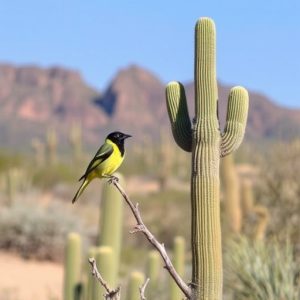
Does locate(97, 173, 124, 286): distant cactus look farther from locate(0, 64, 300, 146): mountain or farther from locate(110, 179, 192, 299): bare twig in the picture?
locate(0, 64, 300, 146): mountain

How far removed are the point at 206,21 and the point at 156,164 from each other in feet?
170

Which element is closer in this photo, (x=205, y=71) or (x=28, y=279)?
(x=205, y=71)

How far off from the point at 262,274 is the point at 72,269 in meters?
2.47

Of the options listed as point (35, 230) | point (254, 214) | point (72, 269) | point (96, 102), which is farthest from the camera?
point (96, 102)

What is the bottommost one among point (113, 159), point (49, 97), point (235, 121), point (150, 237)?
point (150, 237)

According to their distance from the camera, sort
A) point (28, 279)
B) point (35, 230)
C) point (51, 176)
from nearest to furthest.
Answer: point (28, 279) → point (35, 230) → point (51, 176)

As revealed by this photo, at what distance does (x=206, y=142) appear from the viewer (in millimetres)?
3617

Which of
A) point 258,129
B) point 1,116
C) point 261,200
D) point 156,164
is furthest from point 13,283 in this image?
point 258,129

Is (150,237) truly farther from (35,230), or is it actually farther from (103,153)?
(35,230)

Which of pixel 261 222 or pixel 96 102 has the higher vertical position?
pixel 96 102

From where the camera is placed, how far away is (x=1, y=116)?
126312 mm

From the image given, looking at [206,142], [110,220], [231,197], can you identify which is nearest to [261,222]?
[231,197]

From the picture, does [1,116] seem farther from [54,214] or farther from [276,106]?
[54,214]

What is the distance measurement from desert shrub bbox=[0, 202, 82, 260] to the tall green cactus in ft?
39.7
